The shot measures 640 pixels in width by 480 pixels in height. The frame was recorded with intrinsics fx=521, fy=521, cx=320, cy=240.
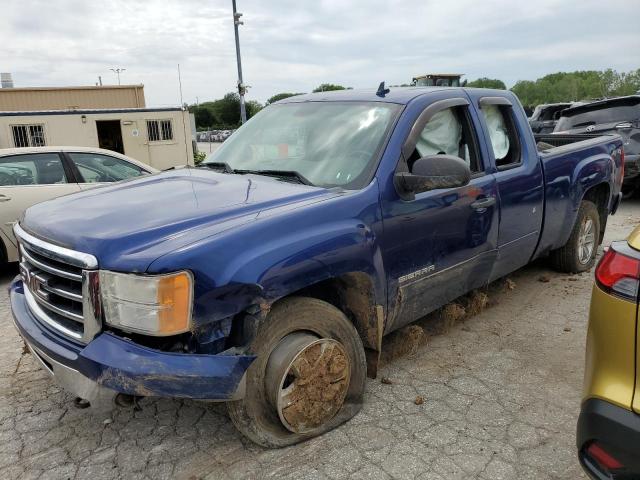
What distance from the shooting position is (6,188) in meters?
5.96

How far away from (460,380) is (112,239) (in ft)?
7.71

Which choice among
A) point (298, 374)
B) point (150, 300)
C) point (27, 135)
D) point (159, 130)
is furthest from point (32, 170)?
point (159, 130)

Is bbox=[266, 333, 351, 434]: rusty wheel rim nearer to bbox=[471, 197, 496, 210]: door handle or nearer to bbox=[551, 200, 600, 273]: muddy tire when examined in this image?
bbox=[471, 197, 496, 210]: door handle

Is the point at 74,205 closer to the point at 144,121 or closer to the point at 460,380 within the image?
the point at 460,380

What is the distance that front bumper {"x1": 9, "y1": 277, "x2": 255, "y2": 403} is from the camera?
215 centimetres

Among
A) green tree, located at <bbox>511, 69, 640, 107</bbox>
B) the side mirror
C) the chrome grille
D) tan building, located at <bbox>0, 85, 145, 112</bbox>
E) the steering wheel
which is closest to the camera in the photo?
the chrome grille

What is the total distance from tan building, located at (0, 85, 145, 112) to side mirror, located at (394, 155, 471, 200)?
990 inches

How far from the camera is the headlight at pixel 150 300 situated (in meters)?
2.16

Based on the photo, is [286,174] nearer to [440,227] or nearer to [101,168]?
[440,227]

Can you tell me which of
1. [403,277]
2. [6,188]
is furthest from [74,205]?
[6,188]

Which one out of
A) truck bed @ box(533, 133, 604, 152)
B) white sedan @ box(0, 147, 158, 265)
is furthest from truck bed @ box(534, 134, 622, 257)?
white sedan @ box(0, 147, 158, 265)

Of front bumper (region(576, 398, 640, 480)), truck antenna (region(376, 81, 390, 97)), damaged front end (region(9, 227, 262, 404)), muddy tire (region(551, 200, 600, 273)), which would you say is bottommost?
muddy tire (region(551, 200, 600, 273))

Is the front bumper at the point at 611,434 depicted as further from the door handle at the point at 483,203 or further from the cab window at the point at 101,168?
the cab window at the point at 101,168

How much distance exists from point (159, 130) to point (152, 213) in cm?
1689
